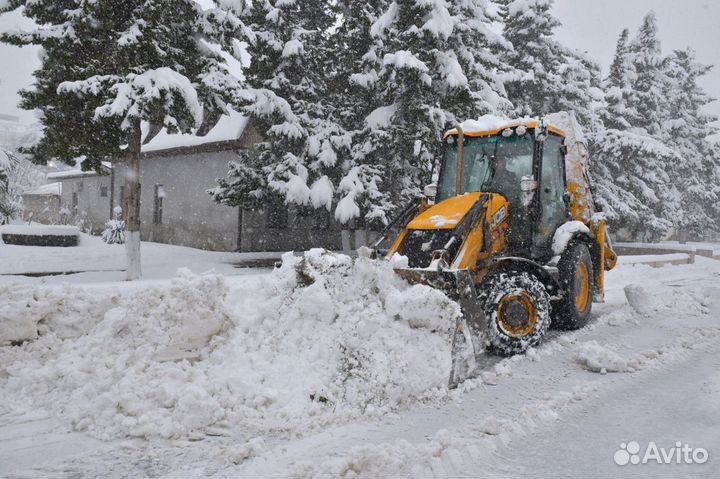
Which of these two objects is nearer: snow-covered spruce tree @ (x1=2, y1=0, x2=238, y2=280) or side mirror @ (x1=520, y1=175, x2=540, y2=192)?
side mirror @ (x1=520, y1=175, x2=540, y2=192)

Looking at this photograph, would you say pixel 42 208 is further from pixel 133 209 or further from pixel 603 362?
pixel 603 362

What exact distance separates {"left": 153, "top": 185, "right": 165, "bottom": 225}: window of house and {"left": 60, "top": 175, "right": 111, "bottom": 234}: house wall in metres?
5.72

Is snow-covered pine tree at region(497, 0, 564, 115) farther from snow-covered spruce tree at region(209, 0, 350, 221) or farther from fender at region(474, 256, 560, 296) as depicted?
fender at region(474, 256, 560, 296)

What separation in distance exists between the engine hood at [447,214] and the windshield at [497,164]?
0.48 m

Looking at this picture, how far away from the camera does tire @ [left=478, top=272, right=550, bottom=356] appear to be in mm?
6004

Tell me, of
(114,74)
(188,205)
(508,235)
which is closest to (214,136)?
(188,205)

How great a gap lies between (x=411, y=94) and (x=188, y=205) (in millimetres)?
12364

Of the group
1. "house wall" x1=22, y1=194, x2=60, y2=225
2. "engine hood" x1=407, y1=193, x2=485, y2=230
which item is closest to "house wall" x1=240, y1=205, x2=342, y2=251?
"engine hood" x1=407, y1=193, x2=485, y2=230

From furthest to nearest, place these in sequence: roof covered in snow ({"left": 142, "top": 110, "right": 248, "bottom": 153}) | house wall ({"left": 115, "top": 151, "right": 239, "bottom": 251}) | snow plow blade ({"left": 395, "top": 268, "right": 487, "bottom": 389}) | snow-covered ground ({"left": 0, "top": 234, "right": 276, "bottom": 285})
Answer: house wall ({"left": 115, "top": 151, "right": 239, "bottom": 251}) < roof covered in snow ({"left": 142, "top": 110, "right": 248, "bottom": 153}) < snow-covered ground ({"left": 0, "top": 234, "right": 276, "bottom": 285}) < snow plow blade ({"left": 395, "top": 268, "right": 487, "bottom": 389})

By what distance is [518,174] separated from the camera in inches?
285

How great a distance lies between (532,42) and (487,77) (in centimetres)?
617

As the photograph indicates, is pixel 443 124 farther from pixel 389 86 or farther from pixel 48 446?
pixel 48 446

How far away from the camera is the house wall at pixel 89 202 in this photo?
29438 millimetres

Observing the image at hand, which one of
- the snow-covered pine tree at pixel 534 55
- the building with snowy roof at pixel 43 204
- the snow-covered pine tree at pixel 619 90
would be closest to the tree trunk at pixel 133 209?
the snow-covered pine tree at pixel 534 55
